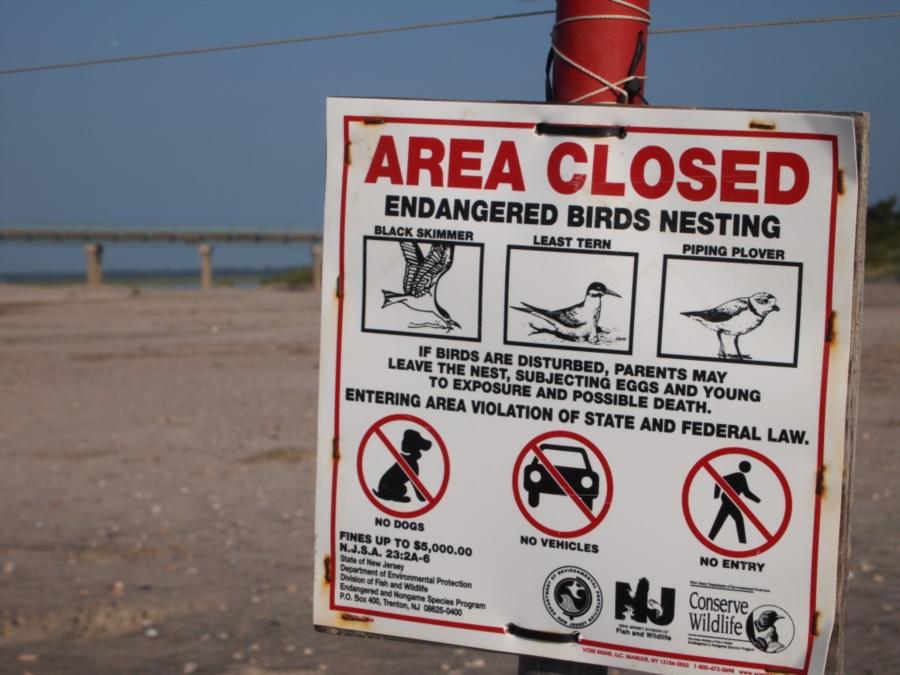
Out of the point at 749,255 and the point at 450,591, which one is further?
the point at 450,591

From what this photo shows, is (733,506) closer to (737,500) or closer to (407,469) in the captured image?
(737,500)

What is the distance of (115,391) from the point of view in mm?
14203

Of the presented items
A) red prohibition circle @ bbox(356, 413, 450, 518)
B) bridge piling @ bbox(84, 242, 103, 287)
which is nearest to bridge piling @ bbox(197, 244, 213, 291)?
bridge piling @ bbox(84, 242, 103, 287)

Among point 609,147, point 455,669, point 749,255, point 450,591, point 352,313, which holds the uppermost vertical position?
point 609,147

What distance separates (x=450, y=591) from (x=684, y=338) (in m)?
0.72

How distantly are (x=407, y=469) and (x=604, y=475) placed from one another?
1.36 ft

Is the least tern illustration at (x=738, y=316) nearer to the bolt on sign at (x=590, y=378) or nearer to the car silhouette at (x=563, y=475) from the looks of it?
the bolt on sign at (x=590, y=378)

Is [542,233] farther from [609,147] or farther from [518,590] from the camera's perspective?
[518,590]

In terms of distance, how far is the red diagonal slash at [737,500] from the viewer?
76.0 inches

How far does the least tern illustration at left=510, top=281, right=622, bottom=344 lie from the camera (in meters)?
1.97

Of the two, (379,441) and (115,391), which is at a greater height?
(379,441)

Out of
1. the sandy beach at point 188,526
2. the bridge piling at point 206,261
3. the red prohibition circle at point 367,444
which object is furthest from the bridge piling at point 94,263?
the red prohibition circle at point 367,444

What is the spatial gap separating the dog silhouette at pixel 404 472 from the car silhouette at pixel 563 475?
0.75ft

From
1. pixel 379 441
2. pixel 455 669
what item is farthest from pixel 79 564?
pixel 379 441
